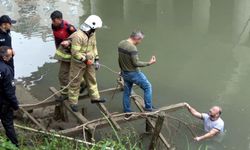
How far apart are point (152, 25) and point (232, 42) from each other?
10.2ft

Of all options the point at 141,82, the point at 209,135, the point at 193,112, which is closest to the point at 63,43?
the point at 141,82

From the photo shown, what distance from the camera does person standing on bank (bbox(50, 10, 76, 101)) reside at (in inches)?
295

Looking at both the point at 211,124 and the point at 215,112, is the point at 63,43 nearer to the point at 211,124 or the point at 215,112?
the point at 215,112

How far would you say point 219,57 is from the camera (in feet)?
41.0

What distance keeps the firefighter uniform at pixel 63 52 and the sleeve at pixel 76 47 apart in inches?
15.6

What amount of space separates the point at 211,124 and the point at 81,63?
2.77 metres

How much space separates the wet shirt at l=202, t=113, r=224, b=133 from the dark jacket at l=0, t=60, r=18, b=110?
3820mm

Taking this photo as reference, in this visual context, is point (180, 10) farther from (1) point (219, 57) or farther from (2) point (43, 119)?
(2) point (43, 119)

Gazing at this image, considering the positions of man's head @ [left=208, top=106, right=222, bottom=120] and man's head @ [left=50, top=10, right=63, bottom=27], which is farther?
man's head @ [left=208, top=106, right=222, bottom=120]

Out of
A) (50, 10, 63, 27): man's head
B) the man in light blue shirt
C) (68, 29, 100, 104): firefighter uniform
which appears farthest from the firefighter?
the man in light blue shirt

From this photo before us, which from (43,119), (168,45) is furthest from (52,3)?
(43,119)

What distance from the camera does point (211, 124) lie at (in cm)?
816

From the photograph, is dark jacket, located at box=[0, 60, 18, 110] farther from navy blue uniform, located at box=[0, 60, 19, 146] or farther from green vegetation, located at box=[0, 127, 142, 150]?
green vegetation, located at box=[0, 127, 142, 150]

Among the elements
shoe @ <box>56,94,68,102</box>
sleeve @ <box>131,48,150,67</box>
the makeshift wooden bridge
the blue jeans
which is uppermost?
sleeve @ <box>131,48,150,67</box>
